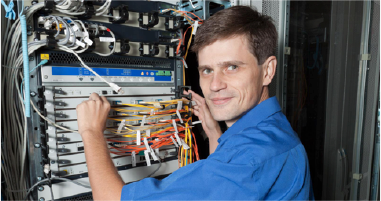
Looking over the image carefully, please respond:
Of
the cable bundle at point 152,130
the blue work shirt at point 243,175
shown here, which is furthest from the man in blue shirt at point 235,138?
the cable bundle at point 152,130

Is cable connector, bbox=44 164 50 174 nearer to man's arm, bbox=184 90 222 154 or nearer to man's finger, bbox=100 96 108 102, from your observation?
man's finger, bbox=100 96 108 102

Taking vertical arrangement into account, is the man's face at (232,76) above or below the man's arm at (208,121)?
above

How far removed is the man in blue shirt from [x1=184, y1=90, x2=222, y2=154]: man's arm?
0.29 meters

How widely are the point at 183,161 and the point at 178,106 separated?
0.33m

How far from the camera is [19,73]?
3.46 feet

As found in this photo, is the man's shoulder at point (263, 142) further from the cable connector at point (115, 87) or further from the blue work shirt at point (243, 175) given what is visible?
the cable connector at point (115, 87)

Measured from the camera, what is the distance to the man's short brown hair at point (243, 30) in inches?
41.9

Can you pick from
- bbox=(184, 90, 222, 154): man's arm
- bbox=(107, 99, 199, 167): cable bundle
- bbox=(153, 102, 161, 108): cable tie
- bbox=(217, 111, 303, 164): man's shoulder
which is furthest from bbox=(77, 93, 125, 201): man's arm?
bbox=(184, 90, 222, 154): man's arm

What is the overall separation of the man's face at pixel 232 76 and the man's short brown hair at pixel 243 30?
23 mm

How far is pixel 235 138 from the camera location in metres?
0.91

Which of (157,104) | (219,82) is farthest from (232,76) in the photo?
(157,104)

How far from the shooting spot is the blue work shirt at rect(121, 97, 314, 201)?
0.78 m

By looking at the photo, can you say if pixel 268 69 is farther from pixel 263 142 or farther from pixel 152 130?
pixel 152 130

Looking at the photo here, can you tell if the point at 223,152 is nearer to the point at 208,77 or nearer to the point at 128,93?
the point at 208,77
